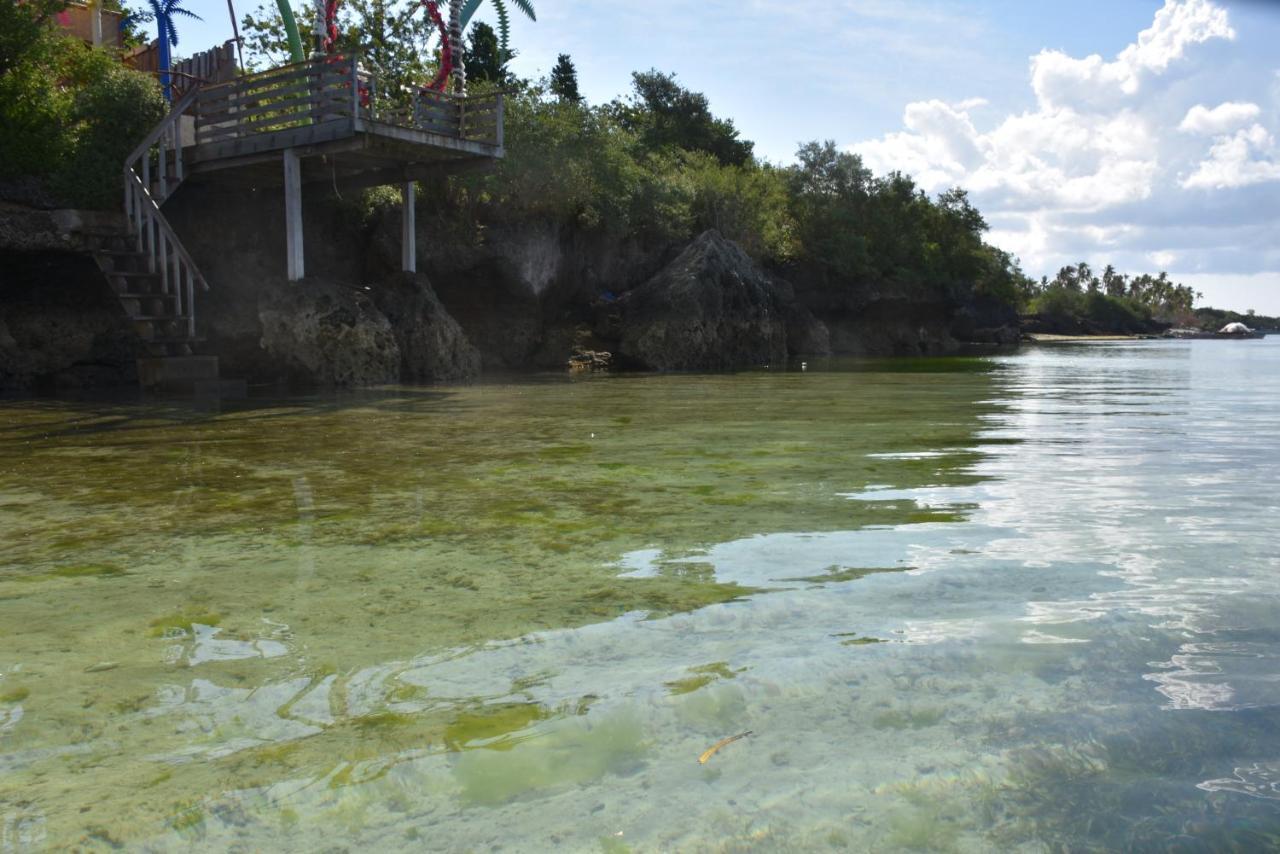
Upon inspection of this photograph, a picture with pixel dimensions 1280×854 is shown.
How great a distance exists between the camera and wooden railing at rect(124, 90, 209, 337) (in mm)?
14344

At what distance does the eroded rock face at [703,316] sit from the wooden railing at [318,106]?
7.34 metres

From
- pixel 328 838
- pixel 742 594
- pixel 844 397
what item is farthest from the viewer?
pixel 844 397

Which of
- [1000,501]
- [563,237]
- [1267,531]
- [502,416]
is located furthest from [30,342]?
[1267,531]

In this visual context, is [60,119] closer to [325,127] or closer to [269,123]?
[269,123]

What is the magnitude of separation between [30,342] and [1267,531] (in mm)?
16735

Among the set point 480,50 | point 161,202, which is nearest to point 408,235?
point 161,202

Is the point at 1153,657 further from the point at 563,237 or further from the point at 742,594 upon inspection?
the point at 563,237

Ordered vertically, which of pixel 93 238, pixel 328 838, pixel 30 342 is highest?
pixel 93 238

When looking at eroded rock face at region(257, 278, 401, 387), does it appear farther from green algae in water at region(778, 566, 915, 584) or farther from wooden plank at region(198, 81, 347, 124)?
green algae in water at region(778, 566, 915, 584)

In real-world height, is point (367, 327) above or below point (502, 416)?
above

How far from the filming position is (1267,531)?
4098 millimetres

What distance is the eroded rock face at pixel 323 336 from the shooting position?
604 inches

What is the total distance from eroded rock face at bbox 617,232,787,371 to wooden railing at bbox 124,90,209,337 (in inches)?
402

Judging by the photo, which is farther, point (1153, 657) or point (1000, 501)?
point (1000, 501)
